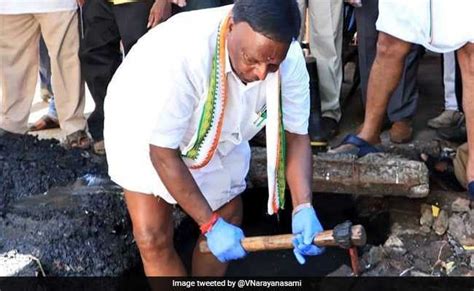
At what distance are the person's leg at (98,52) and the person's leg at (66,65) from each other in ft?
0.25

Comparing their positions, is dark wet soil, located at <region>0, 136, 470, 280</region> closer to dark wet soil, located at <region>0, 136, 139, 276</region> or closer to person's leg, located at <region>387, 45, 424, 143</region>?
dark wet soil, located at <region>0, 136, 139, 276</region>

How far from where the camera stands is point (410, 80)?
443 centimetres

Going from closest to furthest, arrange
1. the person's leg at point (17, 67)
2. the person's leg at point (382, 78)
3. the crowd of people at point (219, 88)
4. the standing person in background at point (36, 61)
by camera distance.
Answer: the crowd of people at point (219, 88) → the person's leg at point (382, 78) → the standing person in background at point (36, 61) → the person's leg at point (17, 67)

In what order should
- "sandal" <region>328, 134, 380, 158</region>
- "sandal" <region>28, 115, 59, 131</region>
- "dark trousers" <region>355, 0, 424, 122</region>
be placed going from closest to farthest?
"sandal" <region>328, 134, 380, 158</region> → "dark trousers" <region>355, 0, 424, 122</region> → "sandal" <region>28, 115, 59, 131</region>

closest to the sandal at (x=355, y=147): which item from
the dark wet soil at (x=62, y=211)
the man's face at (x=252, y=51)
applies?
the dark wet soil at (x=62, y=211)

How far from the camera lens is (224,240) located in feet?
8.84

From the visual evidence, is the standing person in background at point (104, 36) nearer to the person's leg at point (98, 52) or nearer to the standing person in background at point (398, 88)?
the person's leg at point (98, 52)

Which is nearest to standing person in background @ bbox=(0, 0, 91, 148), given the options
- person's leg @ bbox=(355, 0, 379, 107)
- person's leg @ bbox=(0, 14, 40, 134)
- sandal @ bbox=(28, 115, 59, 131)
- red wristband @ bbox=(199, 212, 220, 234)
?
person's leg @ bbox=(0, 14, 40, 134)

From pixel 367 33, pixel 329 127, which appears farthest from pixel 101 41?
pixel 367 33

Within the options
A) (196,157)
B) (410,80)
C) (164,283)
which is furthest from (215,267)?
(410,80)

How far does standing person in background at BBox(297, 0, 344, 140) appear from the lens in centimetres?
450

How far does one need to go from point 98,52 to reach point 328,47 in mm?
1354

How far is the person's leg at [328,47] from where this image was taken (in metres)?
4.50

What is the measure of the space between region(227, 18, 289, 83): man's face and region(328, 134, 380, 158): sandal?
155 cm
